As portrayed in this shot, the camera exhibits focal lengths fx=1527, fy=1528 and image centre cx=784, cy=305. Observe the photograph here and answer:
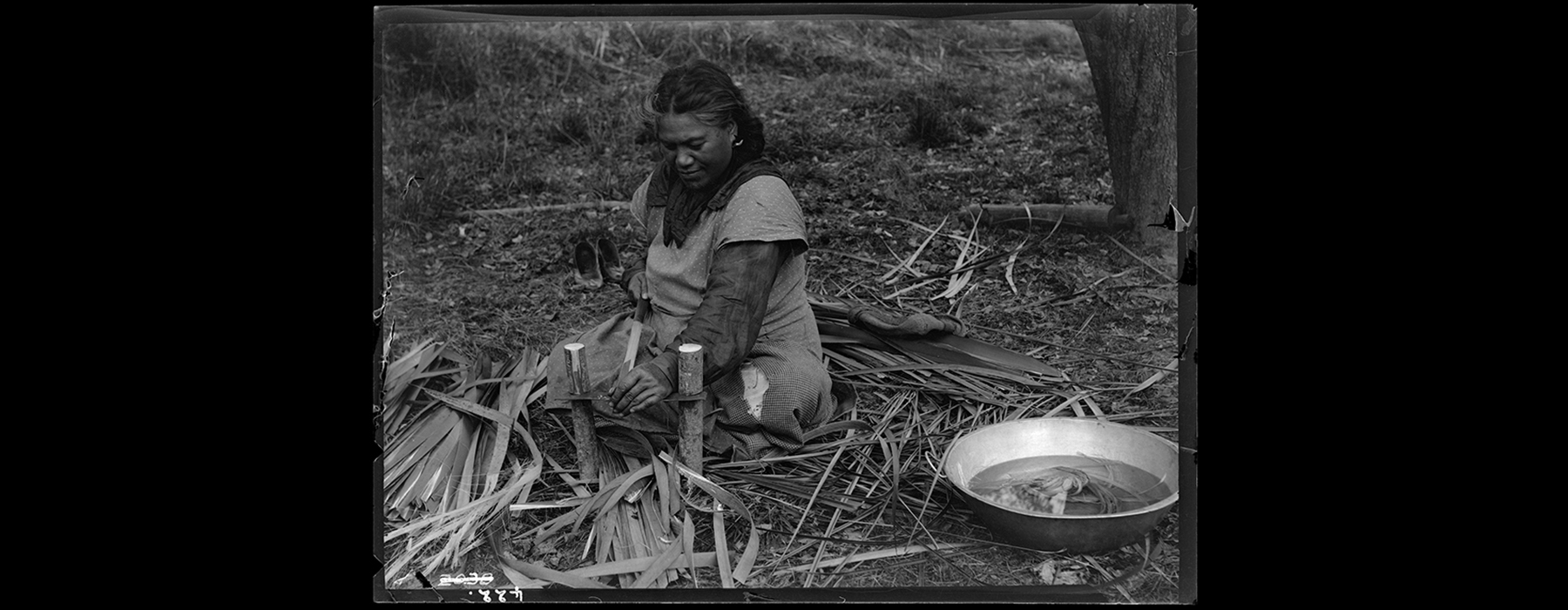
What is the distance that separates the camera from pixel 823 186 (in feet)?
17.9

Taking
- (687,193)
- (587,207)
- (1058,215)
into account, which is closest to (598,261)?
(587,207)

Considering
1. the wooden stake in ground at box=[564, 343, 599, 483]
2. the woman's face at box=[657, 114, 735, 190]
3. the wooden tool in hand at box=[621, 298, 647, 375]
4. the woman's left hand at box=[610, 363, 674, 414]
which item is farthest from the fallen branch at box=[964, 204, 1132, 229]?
the wooden stake in ground at box=[564, 343, 599, 483]

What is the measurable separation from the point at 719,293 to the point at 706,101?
2.02 ft

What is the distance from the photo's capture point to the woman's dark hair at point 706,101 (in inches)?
192

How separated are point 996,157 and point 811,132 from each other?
2.14ft

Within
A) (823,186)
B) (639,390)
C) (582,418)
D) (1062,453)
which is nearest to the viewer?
(639,390)

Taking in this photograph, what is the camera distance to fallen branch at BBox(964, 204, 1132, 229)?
5191 millimetres

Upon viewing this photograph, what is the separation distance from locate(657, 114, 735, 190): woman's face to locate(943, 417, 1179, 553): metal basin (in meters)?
1.22

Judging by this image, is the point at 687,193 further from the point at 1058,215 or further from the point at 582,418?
the point at 1058,215

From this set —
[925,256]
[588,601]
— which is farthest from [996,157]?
[588,601]

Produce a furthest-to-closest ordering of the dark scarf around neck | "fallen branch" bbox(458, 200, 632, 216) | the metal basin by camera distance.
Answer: "fallen branch" bbox(458, 200, 632, 216), the dark scarf around neck, the metal basin

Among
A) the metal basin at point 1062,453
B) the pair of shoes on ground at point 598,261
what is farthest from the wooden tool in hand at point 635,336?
the metal basin at point 1062,453

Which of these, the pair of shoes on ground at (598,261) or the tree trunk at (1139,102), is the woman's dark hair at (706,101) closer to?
the pair of shoes on ground at (598,261)

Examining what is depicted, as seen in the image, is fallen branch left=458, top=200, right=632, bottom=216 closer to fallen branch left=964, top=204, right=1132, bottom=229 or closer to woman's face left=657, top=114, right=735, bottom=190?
woman's face left=657, top=114, right=735, bottom=190
